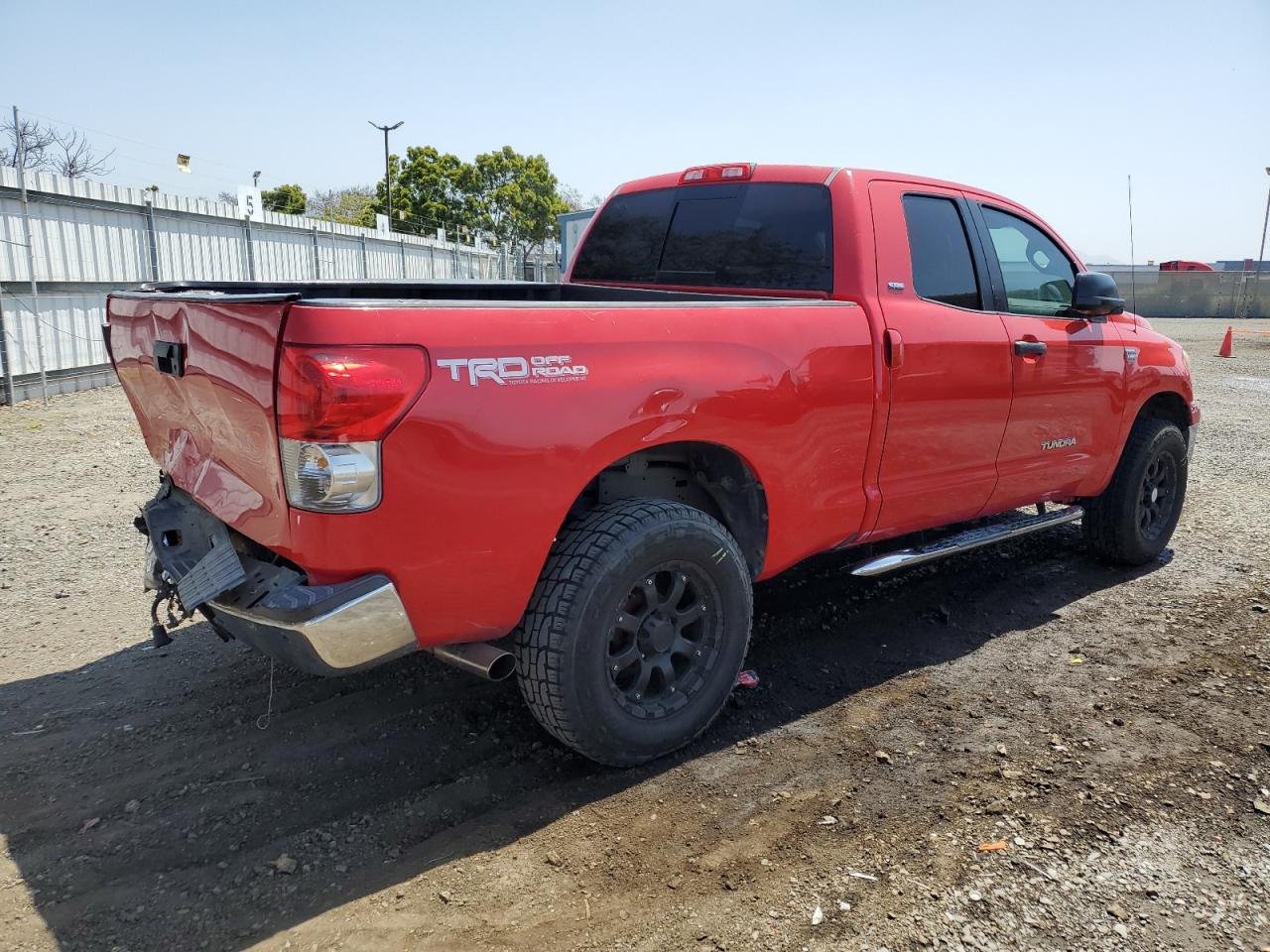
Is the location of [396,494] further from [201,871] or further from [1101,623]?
[1101,623]

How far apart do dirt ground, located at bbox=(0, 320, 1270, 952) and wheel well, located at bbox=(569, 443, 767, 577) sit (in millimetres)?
720

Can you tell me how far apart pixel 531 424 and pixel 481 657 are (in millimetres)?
733

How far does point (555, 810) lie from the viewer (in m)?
3.00

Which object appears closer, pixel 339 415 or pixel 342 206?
pixel 339 415

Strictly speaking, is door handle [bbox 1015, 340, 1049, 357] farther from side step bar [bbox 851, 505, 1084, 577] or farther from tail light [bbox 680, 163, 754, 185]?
tail light [bbox 680, 163, 754, 185]

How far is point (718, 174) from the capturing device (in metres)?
4.36

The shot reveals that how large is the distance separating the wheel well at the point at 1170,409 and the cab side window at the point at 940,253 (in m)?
1.87

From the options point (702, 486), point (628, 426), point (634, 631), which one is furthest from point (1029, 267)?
point (634, 631)

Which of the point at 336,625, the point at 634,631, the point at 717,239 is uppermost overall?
the point at 717,239

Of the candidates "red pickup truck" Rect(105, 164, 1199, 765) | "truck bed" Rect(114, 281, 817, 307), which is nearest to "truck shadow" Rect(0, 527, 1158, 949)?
"red pickup truck" Rect(105, 164, 1199, 765)

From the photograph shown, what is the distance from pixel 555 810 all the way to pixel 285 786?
90 centimetres

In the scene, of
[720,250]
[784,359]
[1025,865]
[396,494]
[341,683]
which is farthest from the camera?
[720,250]

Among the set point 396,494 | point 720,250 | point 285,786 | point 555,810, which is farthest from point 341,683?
point 720,250

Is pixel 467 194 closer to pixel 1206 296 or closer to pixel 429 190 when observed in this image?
pixel 429 190
